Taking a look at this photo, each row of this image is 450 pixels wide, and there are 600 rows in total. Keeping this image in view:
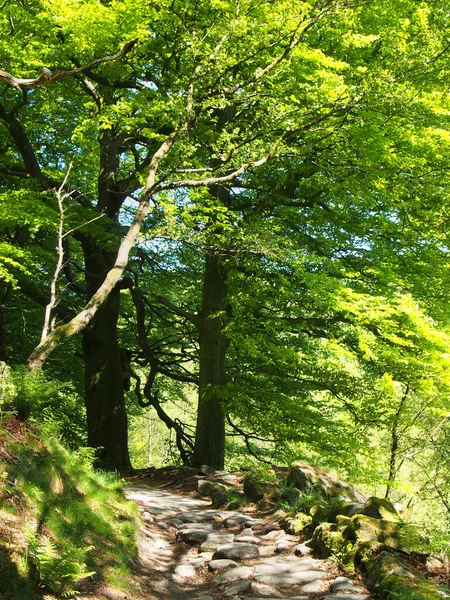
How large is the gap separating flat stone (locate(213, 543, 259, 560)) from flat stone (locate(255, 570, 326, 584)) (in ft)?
2.36

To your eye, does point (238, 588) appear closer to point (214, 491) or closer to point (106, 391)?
point (214, 491)

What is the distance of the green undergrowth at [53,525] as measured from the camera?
396cm

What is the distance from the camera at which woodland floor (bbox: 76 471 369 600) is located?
5.19 meters

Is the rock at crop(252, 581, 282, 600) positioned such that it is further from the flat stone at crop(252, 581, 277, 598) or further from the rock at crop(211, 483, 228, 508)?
the rock at crop(211, 483, 228, 508)

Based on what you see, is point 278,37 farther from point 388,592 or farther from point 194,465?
point 194,465

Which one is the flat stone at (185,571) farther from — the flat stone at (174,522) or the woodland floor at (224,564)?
the flat stone at (174,522)

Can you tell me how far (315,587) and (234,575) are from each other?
3.02 feet

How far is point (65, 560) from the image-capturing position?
399 cm

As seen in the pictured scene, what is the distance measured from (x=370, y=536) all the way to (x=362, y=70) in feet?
25.5

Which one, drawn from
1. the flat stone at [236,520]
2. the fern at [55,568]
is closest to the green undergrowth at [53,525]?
the fern at [55,568]

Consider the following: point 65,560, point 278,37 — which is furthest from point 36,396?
point 278,37

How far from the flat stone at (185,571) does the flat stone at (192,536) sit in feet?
3.13

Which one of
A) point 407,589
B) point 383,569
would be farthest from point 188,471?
point 407,589

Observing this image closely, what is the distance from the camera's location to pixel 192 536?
286 inches
